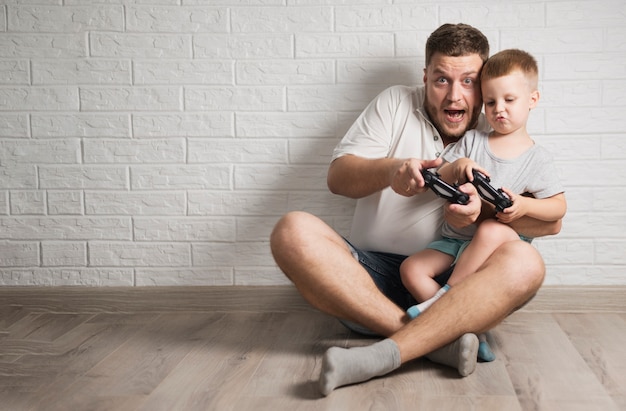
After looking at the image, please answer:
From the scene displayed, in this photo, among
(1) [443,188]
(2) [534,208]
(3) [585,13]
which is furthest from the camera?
(3) [585,13]

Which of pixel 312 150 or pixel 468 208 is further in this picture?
pixel 312 150

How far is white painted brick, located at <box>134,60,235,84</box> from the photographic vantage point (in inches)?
96.7

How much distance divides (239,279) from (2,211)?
34.0 inches

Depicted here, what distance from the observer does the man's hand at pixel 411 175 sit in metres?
1.83

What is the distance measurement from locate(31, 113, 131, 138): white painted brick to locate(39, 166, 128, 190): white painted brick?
4.5 inches

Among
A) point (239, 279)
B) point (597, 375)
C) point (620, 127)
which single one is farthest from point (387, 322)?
point (620, 127)

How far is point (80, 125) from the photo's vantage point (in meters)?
2.52

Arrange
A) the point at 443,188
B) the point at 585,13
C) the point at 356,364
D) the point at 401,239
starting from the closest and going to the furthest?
1. the point at 356,364
2. the point at 443,188
3. the point at 401,239
4. the point at 585,13

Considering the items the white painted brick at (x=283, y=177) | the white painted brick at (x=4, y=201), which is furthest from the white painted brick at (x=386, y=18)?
the white painted brick at (x=4, y=201)

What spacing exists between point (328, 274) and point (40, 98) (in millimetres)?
1250

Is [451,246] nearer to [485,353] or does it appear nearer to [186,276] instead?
[485,353]

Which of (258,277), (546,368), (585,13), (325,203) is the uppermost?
(585,13)

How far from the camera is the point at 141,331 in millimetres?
2316

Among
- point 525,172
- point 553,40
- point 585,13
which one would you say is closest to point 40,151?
point 525,172
